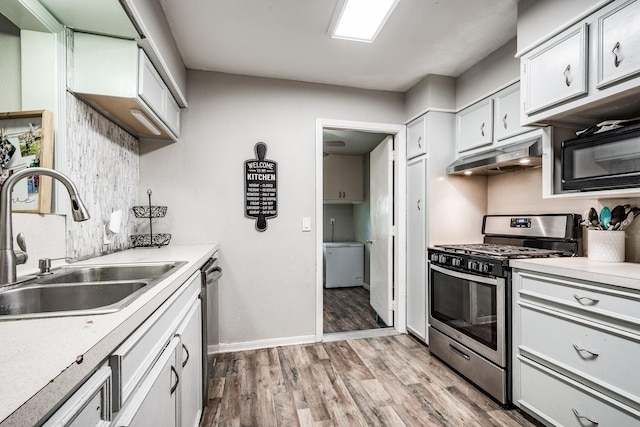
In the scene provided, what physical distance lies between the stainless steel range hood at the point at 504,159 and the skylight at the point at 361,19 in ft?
3.88

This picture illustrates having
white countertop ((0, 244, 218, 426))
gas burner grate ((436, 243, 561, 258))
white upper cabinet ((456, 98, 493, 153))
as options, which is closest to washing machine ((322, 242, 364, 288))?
gas burner grate ((436, 243, 561, 258))

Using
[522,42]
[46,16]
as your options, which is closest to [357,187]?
[522,42]

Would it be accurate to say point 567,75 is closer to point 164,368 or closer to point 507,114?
point 507,114

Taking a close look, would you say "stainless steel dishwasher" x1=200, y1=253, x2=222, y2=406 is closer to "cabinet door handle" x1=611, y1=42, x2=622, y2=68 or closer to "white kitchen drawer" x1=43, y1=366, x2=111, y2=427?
"white kitchen drawer" x1=43, y1=366, x2=111, y2=427

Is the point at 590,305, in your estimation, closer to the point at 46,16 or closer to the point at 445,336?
the point at 445,336

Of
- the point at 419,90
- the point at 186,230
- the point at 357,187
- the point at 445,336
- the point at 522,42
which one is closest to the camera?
the point at 522,42

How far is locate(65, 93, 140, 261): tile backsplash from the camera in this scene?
1.55 meters

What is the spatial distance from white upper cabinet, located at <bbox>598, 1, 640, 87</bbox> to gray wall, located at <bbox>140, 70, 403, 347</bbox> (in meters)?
1.80

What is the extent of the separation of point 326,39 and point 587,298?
7.01 feet

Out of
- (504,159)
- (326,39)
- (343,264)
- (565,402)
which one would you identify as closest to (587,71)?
(504,159)

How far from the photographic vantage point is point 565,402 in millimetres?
1494

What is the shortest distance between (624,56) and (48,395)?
220cm

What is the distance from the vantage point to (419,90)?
2768 millimetres

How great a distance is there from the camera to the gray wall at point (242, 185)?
8.33 feet
